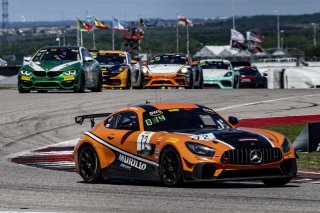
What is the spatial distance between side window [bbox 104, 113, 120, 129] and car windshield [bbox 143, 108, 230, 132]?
555mm

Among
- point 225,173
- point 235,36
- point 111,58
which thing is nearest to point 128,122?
point 225,173

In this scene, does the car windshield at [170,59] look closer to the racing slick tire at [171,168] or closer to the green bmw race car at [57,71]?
the green bmw race car at [57,71]

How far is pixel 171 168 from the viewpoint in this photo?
471 inches

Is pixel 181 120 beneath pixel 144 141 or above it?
above

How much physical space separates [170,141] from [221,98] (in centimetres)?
1644

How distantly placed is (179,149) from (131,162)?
112 cm

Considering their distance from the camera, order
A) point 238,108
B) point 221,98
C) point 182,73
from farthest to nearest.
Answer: point 182,73
point 221,98
point 238,108

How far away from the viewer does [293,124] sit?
21.2 meters

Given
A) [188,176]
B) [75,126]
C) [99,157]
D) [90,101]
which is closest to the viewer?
[188,176]

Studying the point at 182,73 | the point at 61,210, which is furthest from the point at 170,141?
the point at 182,73

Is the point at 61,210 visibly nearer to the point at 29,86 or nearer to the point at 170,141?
the point at 170,141

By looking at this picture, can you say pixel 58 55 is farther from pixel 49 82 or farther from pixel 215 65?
pixel 215 65

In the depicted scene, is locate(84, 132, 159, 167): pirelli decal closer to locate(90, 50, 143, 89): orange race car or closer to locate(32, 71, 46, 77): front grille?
locate(32, 71, 46, 77): front grille

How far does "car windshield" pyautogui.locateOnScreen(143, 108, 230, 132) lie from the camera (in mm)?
12664
